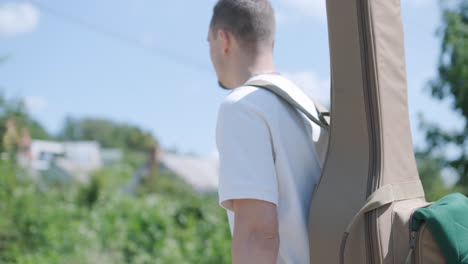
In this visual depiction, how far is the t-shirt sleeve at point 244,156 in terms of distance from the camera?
156 centimetres

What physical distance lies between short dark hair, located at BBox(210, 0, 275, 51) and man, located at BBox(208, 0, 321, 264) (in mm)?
107

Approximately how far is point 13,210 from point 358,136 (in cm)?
742

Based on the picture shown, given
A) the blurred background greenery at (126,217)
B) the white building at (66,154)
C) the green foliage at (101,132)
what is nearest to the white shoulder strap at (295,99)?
the blurred background greenery at (126,217)

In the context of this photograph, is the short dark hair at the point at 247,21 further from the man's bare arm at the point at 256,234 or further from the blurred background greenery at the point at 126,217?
the blurred background greenery at the point at 126,217

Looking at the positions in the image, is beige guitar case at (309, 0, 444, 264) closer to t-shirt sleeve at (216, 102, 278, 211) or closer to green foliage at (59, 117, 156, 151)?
t-shirt sleeve at (216, 102, 278, 211)

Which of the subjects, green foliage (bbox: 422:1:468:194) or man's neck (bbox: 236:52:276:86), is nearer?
man's neck (bbox: 236:52:276:86)

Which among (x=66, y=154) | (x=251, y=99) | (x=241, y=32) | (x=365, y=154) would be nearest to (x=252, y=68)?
(x=241, y=32)

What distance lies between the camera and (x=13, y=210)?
8.20 metres

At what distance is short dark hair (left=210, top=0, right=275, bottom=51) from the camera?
1.81 metres

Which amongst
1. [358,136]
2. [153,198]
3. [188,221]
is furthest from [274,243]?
[153,198]

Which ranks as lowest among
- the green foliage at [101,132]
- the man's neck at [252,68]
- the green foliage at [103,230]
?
the green foliage at [101,132]

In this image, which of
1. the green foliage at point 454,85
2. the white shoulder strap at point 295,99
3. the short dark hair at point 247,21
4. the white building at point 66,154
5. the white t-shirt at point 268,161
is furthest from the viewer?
the white building at point 66,154

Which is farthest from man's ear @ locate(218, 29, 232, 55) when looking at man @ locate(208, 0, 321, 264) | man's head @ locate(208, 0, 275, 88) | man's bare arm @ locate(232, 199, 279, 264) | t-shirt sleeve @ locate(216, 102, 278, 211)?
man's bare arm @ locate(232, 199, 279, 264)

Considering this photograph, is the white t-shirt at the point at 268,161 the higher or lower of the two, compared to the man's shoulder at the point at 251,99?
lower
